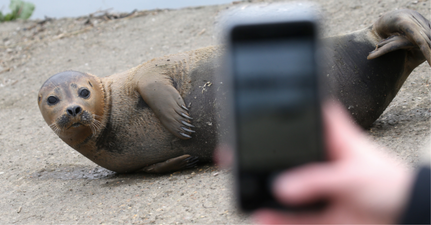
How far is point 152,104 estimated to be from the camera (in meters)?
3.65

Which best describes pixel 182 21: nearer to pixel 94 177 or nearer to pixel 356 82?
pixel 94 177

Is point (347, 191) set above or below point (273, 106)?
below

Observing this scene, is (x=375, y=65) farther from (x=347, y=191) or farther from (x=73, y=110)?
(x=347, y=191)

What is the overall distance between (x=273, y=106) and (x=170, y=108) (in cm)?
290

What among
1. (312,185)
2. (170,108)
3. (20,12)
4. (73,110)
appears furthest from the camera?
(20,12)

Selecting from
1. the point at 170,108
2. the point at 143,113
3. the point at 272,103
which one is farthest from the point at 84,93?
the point at 272,103

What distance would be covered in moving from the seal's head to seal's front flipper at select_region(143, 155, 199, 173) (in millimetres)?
664

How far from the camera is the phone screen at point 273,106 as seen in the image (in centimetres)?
70

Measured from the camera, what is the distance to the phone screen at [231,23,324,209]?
0.70 meters

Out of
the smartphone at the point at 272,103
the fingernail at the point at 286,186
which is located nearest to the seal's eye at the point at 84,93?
the smartphone at the point at 272,103

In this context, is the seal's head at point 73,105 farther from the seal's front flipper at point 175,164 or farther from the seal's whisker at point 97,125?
the seal's front flipper at point 175,164

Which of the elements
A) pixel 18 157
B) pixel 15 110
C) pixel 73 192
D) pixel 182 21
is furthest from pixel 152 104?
pixel 182 21

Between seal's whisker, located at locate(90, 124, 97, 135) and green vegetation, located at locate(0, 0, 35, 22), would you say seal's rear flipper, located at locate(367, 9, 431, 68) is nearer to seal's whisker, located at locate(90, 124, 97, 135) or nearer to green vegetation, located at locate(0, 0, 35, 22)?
seal's whisker, located at locate(90, 124, 97, 135)

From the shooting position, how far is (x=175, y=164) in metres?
3.72
